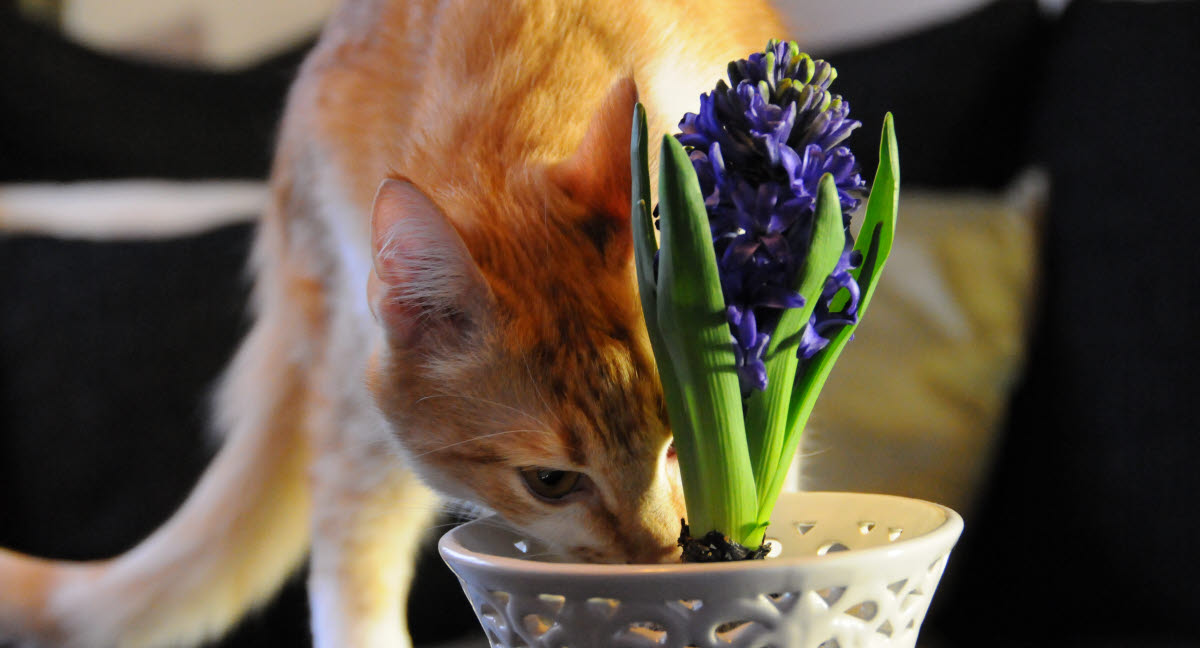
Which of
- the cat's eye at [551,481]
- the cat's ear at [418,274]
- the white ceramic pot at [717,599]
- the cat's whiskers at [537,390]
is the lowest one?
the cat's eye at [551,481]

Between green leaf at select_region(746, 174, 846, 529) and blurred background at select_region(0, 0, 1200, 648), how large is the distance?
0.48 m

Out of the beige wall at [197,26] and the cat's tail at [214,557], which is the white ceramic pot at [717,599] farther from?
the beige wall at [197,26]

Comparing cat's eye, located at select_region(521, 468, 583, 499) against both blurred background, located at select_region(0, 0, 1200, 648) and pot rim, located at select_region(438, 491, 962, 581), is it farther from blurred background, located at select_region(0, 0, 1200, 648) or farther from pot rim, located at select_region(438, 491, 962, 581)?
blurred background, located at select_region(0, 0, 1200, 648)

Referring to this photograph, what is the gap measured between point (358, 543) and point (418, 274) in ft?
1.54

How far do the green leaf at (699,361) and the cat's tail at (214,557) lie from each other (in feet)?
2.38

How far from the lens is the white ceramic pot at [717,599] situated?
369 millimetres

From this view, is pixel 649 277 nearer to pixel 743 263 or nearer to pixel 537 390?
pixel 743 263

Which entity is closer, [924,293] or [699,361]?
[699,361]

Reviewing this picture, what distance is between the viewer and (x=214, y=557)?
1011 mm

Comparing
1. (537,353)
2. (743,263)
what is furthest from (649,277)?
(537,353)

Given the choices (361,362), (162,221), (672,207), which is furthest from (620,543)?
(162,221)

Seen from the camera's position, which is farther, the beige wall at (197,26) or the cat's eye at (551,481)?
the beige wall at (197,26)

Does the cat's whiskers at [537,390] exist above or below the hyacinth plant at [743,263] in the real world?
below

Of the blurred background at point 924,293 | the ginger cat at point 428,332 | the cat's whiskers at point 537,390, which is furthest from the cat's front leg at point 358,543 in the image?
the cat's whiskers at point 537,390
